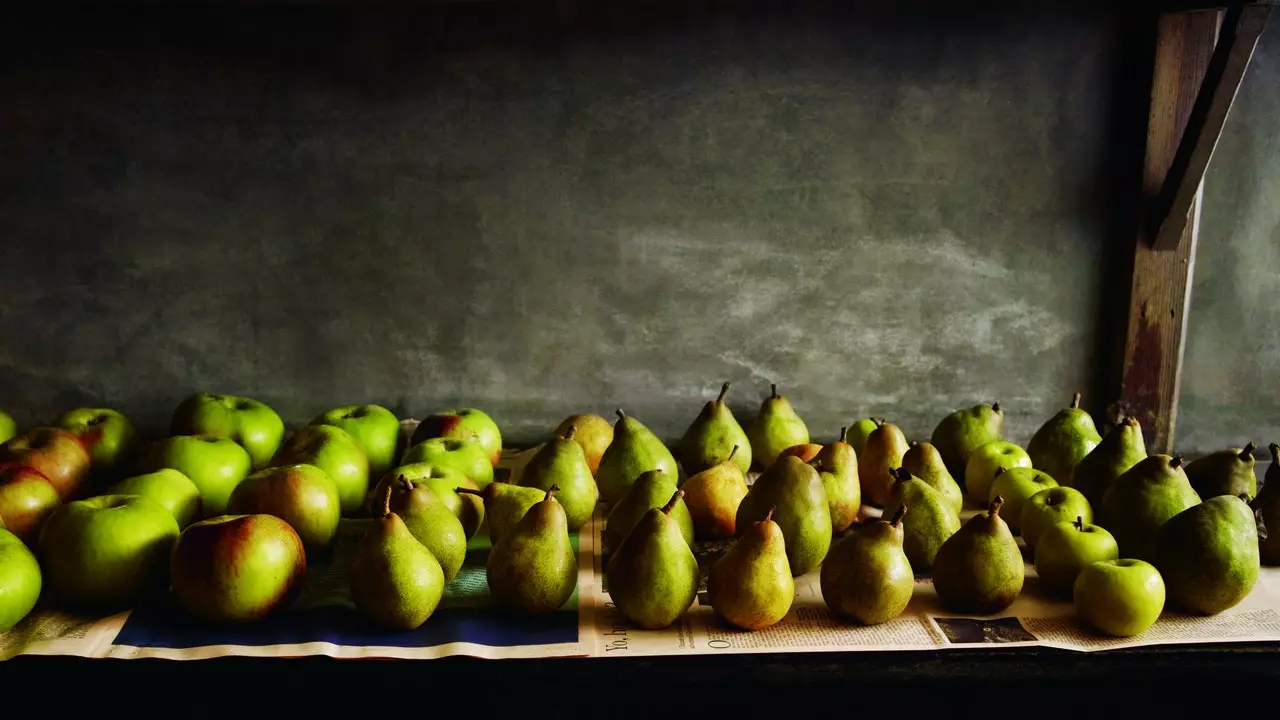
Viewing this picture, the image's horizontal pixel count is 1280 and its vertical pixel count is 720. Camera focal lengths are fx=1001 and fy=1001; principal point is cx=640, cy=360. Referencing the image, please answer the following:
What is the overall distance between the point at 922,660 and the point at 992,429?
766mm

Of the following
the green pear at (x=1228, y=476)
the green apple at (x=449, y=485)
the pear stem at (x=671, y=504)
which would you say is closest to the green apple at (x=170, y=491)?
the green apple at (x=449, y=485)

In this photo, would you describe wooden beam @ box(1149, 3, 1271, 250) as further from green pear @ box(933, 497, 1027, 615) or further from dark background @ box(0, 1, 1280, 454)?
green pear @ box(933, 497, 1027, 615)

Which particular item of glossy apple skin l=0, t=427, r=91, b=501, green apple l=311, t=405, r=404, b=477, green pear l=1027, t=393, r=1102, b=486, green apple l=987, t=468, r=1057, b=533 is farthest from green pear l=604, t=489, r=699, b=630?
glossy apple skin l=0, t=427, r=91, b=501

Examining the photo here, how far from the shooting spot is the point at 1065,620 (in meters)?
1.39

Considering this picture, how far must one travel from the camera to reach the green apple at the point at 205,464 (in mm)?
1683

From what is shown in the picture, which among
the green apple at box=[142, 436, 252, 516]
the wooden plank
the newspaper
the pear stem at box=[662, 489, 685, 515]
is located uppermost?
the wooden plank

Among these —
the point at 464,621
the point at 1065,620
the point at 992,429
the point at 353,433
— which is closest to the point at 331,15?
the point at 353,433

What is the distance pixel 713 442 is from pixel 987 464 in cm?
50

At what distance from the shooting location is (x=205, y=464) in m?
1.70

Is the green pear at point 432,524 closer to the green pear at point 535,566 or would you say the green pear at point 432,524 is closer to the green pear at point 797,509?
the green pear at point 535,566

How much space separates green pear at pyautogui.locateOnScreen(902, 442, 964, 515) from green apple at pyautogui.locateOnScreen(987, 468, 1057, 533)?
0.23 ft

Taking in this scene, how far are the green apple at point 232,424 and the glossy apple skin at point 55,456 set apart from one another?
0.19 meters

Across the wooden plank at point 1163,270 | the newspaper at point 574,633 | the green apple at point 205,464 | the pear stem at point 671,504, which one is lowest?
the newspaper at point 574,633

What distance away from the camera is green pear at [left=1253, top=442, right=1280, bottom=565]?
1.54m
